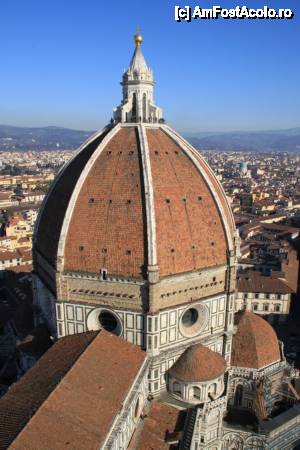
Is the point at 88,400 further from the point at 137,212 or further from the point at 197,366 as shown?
the point at 137,212

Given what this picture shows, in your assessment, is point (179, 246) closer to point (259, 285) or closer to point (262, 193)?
point (259, 285)

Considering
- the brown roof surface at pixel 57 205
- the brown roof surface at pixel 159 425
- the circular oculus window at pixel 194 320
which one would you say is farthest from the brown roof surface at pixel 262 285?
the brown roof surface at pixel 57 205

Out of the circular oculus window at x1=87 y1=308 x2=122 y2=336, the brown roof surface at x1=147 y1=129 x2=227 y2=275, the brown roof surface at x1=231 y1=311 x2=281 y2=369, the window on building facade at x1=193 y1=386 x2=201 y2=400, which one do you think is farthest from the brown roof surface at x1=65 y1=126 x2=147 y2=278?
the brown roof surface at x1=231 y1=311 x2=281 y2=369

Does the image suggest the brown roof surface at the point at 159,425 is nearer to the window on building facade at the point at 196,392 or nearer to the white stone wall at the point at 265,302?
the window on building facade at the point at 196,392

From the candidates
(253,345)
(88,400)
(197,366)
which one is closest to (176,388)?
(197,366)

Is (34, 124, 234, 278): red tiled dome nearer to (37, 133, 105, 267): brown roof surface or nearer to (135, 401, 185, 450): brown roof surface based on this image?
(37, 133, 105, 267): brown roof surface
